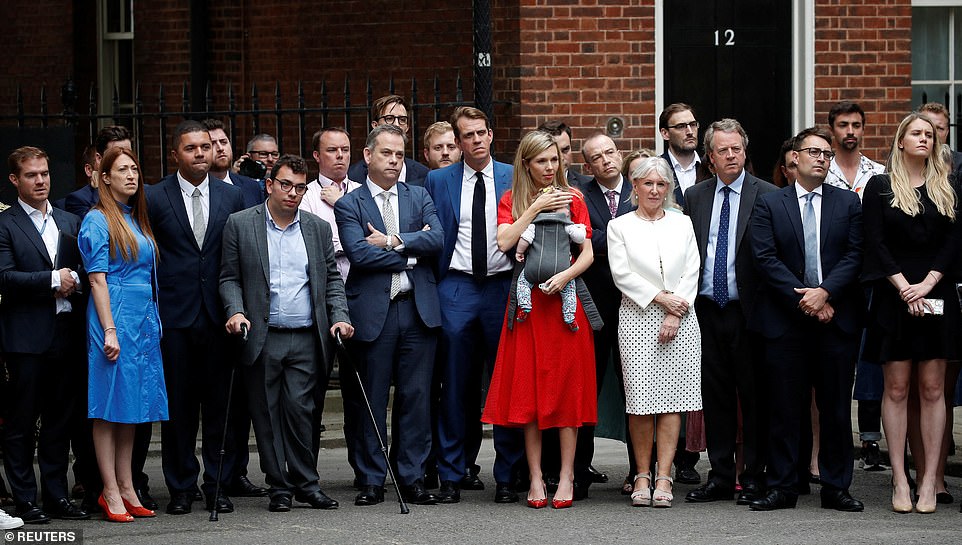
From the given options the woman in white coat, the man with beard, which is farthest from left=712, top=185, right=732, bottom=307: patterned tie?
the man with beard

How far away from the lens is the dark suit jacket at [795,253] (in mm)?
8164

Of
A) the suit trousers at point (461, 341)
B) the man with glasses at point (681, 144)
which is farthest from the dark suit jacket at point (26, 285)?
the man with glasses at point (681, 144)

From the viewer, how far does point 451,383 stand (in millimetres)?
8750

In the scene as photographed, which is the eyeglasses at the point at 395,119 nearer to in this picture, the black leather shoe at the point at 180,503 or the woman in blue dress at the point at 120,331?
the woman in blue dress at the point at 120,331

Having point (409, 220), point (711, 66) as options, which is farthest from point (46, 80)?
point (409, 220)

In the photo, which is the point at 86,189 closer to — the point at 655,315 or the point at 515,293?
the point at 515,293

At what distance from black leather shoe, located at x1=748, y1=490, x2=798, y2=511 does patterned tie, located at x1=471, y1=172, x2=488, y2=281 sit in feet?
6.72

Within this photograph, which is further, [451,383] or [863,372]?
[863,372]

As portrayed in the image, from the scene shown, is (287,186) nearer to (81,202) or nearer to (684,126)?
(81,202)

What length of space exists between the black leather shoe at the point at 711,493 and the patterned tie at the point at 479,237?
1770 mm

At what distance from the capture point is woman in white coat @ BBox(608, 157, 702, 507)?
27.2ft

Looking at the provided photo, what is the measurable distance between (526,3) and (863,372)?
4617mm

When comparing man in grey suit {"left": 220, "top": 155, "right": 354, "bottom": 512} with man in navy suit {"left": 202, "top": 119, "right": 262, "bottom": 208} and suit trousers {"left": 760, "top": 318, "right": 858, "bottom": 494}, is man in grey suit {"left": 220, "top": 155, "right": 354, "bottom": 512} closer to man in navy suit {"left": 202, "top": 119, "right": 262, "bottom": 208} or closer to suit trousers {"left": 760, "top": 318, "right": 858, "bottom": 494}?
man in navy suit {"left": 202, "top": 119, "right": 262, "bottom": 208}

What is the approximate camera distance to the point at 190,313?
8.37m
